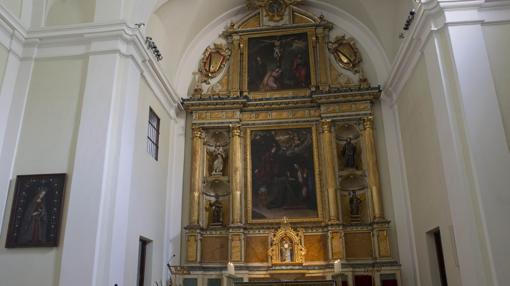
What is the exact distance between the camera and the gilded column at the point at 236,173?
34.5 ft

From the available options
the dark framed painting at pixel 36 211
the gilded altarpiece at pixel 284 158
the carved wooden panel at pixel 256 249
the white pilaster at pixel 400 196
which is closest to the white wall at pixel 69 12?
the dark framed painting at pixel 36 211

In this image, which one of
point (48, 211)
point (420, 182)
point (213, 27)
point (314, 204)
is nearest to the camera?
point (48, 211)

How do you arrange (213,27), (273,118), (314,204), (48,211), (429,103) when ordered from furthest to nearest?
(213,27), (273,118), (314,204), (429,103), (48,211)

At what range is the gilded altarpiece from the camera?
10.1m

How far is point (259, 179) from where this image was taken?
11.0m

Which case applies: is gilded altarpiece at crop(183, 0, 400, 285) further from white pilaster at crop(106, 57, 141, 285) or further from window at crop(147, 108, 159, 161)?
white pilaster at crop(106, 57, 141, 285)

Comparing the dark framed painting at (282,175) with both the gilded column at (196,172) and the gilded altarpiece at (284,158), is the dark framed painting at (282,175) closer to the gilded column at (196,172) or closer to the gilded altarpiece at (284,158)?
the gilded altarpiece at (284,158)

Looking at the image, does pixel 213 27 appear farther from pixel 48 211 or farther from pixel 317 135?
pixel 48 211

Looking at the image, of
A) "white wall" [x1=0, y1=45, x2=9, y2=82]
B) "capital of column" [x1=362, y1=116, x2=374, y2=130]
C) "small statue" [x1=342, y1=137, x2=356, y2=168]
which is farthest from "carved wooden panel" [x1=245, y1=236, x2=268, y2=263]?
"white wall" [x1=0, y1=45, x2=9, y2=82]

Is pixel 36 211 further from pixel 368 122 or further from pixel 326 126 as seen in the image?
pixel 368 122

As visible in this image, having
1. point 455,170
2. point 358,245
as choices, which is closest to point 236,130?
point 358,245

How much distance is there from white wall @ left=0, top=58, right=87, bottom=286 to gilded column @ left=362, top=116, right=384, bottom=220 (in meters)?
6.46

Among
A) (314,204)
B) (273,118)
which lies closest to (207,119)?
(273,118)

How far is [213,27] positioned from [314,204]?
5659 millimetres
